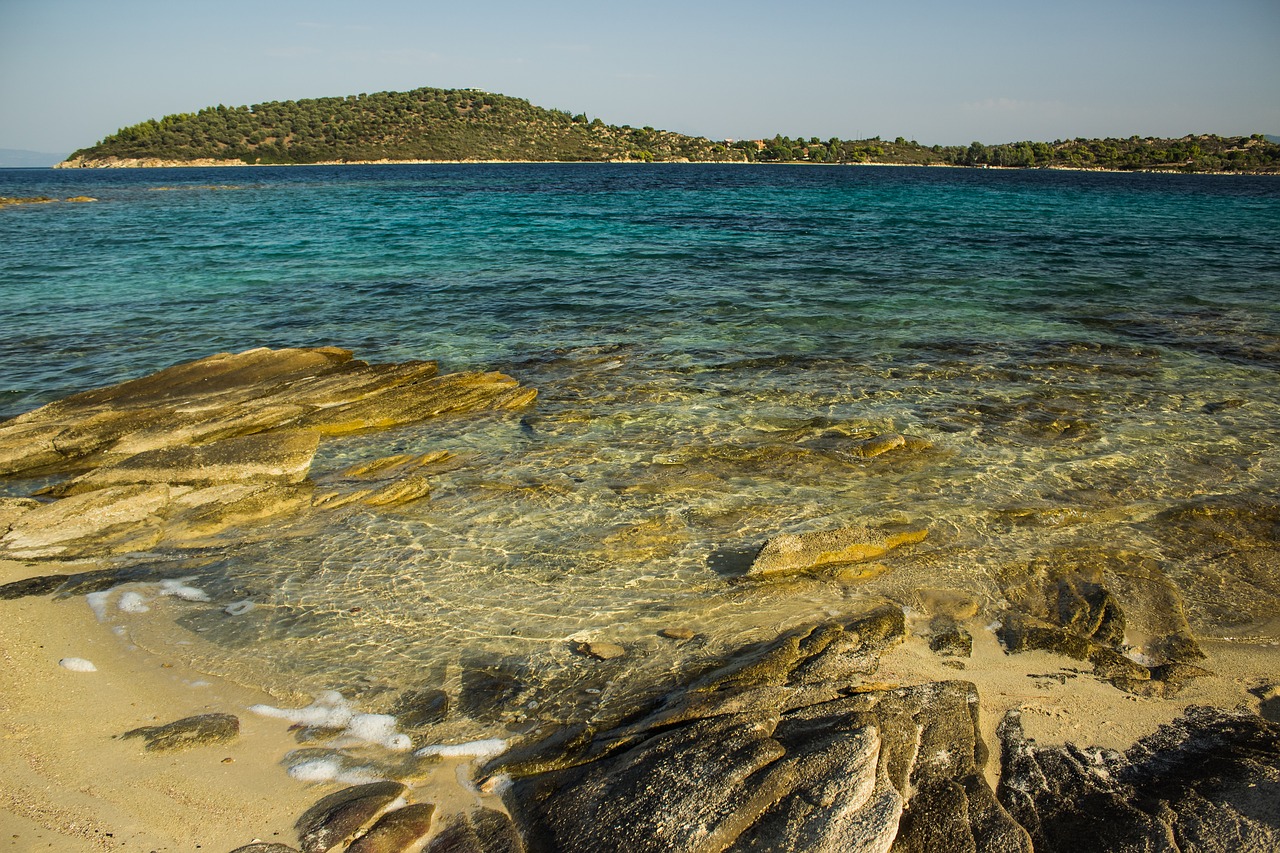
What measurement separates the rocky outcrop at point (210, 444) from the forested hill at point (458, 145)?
15011cm

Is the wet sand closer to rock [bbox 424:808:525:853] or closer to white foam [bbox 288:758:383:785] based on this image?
white foam [bbox 288:758:383:785]

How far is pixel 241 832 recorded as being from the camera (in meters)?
3.61

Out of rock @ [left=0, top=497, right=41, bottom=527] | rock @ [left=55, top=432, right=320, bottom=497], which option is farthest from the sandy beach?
rock @ [left=55, top=432, right=320, bottom=497]

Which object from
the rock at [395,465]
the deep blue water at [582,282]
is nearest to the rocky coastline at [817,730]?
the rock at [395,465]

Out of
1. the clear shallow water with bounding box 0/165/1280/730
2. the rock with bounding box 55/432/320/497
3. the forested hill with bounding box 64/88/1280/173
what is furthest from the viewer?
the forested hill with bounding box 64/88/1280/173

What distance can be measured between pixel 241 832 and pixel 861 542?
15.6 feet

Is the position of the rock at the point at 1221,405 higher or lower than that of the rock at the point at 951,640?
higher

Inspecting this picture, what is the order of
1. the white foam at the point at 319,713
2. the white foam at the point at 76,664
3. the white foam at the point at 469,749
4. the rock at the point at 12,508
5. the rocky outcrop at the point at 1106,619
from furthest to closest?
the rock at the point at 12,508
the white foam at the point at 76,664
the rocky outcrop at the point at 1106,619
the white foam at the point at 319,713
the white foam at the point at 469,749

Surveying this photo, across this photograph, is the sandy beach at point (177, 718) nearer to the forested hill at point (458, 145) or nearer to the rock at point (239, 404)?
→ the rock at point (239, 404)

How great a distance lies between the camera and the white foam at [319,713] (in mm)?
4453

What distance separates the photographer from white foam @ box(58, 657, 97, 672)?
4.94 metres

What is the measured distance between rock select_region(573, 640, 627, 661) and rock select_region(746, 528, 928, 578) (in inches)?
55.0

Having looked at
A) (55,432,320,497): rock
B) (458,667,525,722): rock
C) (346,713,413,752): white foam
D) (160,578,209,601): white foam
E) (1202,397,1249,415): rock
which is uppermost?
(55,432,320,497): rock

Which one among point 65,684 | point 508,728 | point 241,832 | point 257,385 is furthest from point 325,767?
point 257,385
